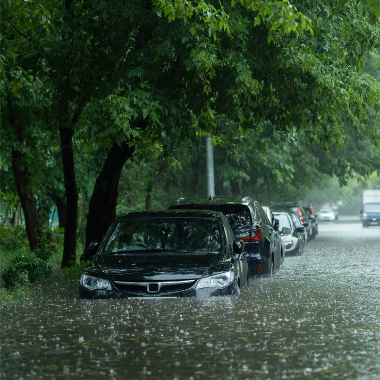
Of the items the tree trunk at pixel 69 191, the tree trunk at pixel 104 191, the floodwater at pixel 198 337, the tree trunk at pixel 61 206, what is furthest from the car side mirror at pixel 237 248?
the tree trunk at pixel 61 206

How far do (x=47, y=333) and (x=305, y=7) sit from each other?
8561mm

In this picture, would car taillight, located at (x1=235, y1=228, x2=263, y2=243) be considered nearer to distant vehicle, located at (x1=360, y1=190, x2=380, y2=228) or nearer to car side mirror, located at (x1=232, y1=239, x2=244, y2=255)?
car side mirror, located at (x1=232, y1=239, x2=244, y2=255)

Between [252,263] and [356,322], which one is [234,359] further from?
[252,263]

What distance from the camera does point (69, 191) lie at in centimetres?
1888

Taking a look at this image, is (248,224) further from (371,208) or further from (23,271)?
(371,208)

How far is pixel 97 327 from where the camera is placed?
889cm

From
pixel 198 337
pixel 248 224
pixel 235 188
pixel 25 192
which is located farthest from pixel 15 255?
pixel 235 188

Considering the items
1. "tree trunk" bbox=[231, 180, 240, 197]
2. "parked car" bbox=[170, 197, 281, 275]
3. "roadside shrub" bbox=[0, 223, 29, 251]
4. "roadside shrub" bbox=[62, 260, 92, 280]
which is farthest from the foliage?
"tree trunk" bbox=[231, 180, 240, 197]

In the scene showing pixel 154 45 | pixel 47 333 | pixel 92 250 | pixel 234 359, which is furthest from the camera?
pixel 154 45

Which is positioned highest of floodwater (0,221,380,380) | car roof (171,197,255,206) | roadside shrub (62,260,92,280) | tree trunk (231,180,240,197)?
tree trunk (231,180,240,197)

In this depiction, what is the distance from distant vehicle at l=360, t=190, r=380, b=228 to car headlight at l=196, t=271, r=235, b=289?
47.9 m

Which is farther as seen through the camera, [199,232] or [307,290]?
[307,290]

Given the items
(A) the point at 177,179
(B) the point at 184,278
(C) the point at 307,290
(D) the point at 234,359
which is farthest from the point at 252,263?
(A) the point at 177,179

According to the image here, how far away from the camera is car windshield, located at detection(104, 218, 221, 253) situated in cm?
1090
